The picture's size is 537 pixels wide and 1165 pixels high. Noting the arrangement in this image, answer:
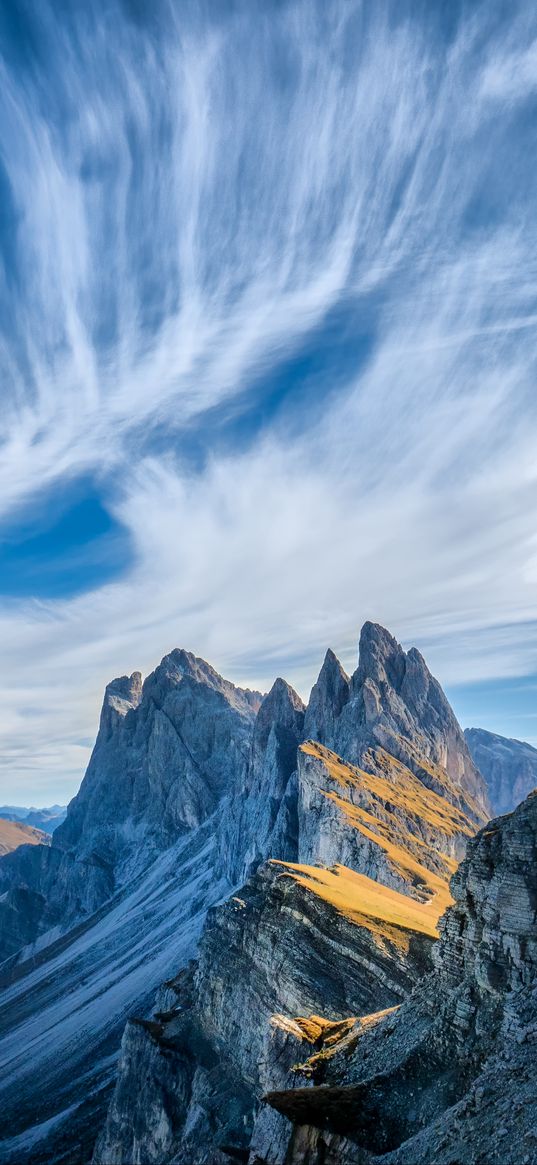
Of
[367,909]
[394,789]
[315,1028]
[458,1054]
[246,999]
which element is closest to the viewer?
[458,1054]

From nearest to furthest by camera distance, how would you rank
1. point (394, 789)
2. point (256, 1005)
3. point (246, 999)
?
point (256, 1005)
point (246, 999)
point (394, 789)

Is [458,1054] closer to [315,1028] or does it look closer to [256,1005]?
[315,1028]

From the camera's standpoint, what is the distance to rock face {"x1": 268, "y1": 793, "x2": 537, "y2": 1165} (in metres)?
23.7

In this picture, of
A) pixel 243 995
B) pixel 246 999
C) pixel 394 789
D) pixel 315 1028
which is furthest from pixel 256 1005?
pixel 394 789

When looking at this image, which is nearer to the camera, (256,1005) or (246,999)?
(256,1005)

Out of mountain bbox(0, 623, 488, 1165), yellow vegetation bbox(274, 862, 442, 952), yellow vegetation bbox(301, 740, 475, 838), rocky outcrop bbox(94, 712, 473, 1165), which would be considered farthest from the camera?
yellow vegetation bbox(301, 740, 475, 838)

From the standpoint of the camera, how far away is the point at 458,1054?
2992 centimetres

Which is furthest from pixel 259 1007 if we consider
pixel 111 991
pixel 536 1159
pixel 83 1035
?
A: pixel 111 991

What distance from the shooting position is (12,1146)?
92438mm

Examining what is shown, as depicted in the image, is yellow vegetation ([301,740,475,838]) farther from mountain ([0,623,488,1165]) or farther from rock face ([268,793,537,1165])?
rock face ([268,793,537,1165])

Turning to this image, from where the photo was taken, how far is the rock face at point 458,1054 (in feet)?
77.8

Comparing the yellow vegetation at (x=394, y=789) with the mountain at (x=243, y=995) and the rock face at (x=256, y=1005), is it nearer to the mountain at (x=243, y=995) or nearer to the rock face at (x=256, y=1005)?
the mountain at (x=243, y=995)

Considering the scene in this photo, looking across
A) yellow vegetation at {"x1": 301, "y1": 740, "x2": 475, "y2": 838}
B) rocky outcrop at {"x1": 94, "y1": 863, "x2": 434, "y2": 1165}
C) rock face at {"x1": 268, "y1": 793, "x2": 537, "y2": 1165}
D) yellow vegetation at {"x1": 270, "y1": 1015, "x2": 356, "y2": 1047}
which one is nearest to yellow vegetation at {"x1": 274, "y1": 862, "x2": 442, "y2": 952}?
rocky outcrop at {"x1": 94, "y1": 863, "x2": 434, "y2": 1165}

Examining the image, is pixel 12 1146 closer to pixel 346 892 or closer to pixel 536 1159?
pixel 346 892
